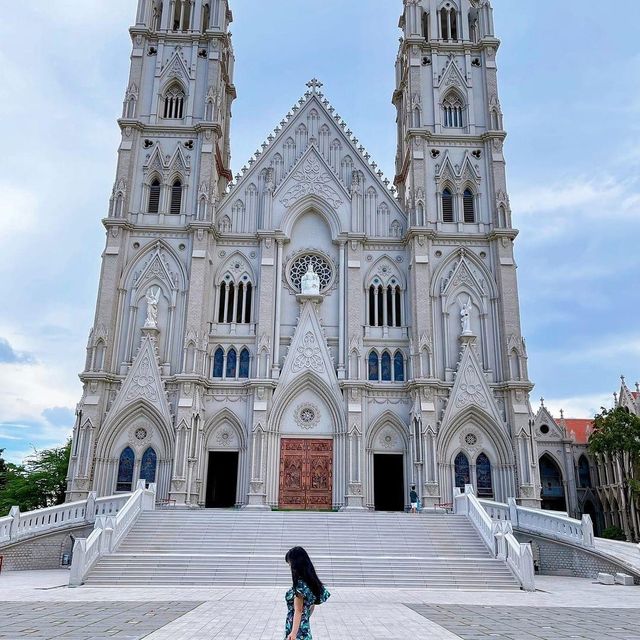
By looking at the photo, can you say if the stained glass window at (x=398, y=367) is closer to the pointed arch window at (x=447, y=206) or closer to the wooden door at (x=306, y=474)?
the wooden door at (x=306, y=474)

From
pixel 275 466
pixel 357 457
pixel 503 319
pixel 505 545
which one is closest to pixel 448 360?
pixel 503 319

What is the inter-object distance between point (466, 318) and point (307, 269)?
9.94m

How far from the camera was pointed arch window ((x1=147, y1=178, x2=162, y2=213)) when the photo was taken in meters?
38.7

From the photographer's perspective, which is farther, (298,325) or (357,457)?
(298,325)

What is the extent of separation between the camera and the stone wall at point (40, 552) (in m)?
25.2

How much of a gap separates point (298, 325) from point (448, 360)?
29.0 feet

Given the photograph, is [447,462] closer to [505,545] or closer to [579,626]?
[505,545]

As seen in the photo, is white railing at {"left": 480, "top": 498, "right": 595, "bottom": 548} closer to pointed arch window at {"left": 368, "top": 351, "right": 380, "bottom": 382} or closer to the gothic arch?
pointed arch window at {"left": 368, "top": 351, "right": 380, "bottom": 382}

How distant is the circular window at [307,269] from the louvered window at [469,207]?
928 centimetres

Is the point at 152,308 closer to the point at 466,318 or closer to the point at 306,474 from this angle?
the point at 306,474

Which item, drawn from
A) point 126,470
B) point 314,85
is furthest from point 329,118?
point 126,470

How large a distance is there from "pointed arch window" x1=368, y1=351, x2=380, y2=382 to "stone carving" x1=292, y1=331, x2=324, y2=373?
9.61 ft

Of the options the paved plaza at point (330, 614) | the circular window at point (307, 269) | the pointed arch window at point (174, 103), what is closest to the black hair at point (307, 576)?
the paved plaza at point (330, 614)

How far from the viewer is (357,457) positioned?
109ft
